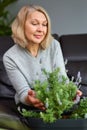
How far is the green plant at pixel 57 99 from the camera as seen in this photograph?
126 cm

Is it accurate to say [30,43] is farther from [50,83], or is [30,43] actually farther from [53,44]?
[50,83]

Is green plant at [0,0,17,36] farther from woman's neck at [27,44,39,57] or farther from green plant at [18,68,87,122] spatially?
green plant at [18,68,87,122]

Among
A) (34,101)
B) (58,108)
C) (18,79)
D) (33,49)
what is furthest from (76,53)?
(58,108)

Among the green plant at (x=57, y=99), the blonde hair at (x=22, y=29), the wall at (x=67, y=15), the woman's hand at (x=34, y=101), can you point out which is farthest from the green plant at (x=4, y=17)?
the green plant at (x=57, y=99)

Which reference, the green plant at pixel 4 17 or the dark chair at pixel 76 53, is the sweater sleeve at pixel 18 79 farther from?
the green plant at pixel 4 17

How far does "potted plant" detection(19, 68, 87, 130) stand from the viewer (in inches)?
48.6

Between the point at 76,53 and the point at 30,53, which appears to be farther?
the point at 76,53

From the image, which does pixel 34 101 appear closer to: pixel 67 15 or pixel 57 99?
pixel 57 99

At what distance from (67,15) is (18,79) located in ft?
6.24

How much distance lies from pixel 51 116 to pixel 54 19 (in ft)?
7.49

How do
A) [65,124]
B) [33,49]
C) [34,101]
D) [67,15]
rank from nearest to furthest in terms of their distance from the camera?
1. [65,124]
2. [34,101]
3. [33,49]
4. [67,15]

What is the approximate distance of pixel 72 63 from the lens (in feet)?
8.10

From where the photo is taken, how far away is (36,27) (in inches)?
64.4

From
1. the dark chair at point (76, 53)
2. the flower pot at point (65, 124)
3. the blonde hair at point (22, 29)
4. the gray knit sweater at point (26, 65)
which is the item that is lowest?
the dark chair at point (76, 53)
